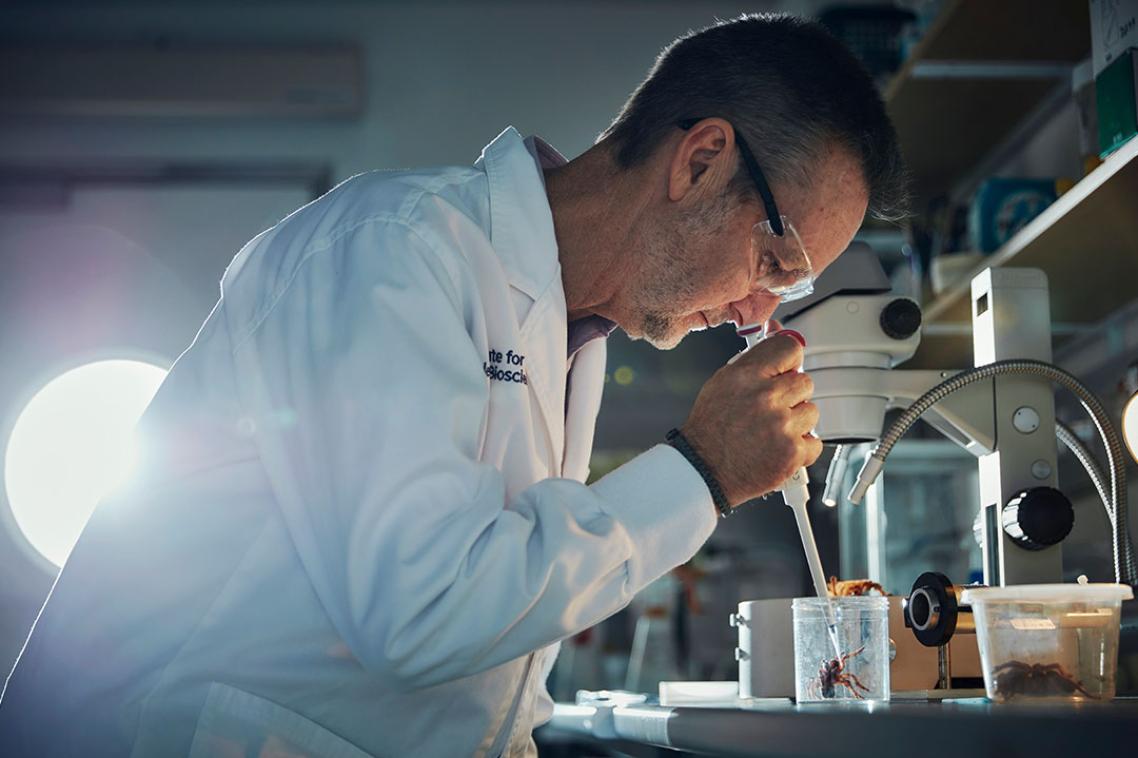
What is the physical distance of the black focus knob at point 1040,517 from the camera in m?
1.37

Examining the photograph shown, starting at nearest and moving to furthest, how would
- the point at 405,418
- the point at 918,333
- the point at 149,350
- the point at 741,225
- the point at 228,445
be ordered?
the point at 405,418, the point at 228,445, the point at 741,225, the point at 918,333, the point at 149,350

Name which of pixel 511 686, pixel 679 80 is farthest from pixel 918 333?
pixel 511 686

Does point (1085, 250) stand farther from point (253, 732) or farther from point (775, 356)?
point (253, 732)

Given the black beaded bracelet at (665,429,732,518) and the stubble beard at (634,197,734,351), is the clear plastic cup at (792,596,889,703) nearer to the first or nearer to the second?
the black beaded bracelet at (665,429,732,518)

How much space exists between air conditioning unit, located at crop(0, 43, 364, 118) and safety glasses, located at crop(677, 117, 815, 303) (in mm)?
3031

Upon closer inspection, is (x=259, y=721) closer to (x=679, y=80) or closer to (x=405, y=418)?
(x=405, y=418)

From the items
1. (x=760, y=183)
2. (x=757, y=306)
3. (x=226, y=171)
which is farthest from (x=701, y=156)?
(x=226, y=171)

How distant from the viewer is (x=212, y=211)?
13.9ft

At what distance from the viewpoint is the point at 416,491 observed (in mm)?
1049

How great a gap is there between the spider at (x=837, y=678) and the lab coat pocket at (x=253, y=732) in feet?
1.50

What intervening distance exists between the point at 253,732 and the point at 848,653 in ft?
1.87

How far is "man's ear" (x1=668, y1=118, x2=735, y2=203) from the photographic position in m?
1.40

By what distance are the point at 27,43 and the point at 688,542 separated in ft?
12.7

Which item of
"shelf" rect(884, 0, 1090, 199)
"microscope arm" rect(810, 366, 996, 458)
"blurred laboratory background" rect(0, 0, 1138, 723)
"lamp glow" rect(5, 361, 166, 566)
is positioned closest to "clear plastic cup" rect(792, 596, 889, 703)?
"microscope arm" rect(810, 366, 996, 458)
